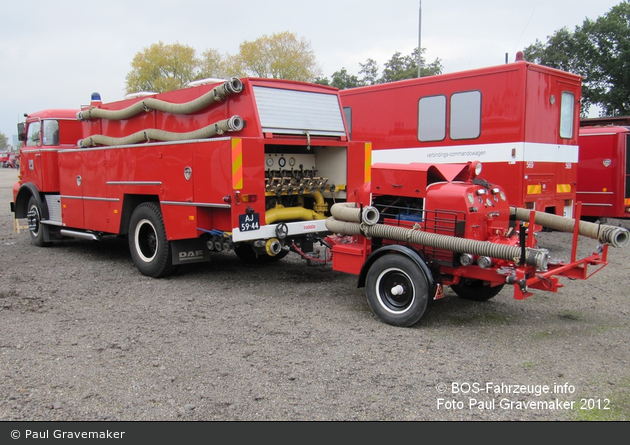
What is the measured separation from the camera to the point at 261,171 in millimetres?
6660

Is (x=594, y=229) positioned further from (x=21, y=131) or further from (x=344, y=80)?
(x=344, y=80)

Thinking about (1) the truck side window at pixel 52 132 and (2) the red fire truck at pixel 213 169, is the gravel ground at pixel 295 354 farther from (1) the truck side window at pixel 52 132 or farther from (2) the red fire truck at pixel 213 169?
(1) the truck side window at pixel 52 132

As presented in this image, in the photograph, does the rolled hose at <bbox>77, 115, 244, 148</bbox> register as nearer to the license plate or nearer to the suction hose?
the license plate

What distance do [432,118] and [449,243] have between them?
18.3 ft

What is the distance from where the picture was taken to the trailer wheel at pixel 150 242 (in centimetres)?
758

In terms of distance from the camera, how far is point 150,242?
26.4ft

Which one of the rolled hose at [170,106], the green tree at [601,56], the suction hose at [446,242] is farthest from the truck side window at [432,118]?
the green tree at [601,56]

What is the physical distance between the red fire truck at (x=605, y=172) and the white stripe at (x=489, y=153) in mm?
2127

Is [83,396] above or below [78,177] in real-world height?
below

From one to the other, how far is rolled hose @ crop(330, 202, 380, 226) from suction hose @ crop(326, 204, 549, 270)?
0.05 meters

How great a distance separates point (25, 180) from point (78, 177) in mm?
2451

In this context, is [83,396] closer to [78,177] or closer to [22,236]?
[78,177]

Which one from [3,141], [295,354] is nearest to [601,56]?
[295,354]

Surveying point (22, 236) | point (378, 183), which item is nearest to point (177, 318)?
point (378, 183)
